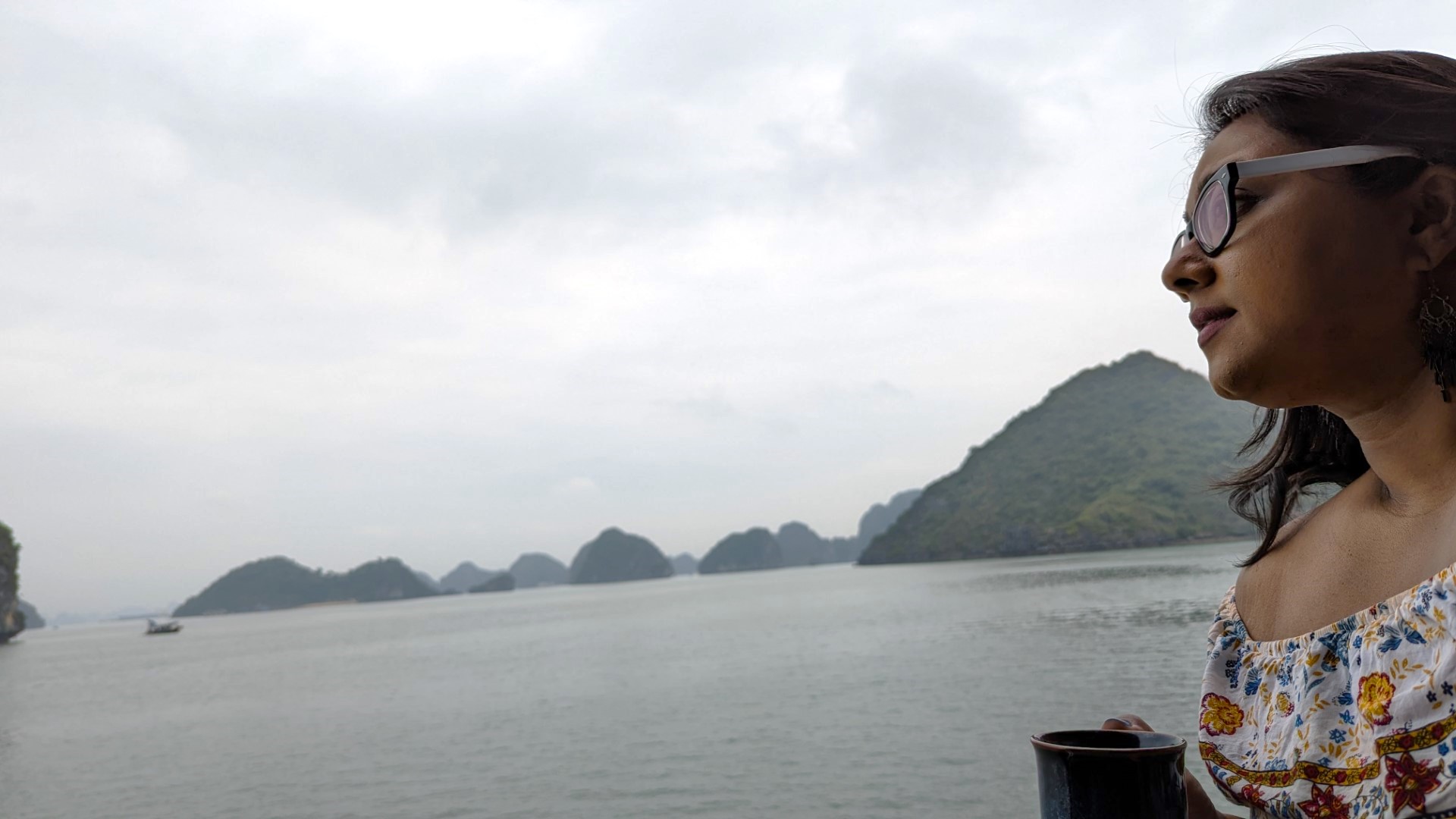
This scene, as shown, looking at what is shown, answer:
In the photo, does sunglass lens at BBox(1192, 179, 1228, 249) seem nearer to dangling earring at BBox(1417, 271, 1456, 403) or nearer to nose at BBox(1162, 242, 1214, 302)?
nose at BBox(1162, 242, 1214, 302)

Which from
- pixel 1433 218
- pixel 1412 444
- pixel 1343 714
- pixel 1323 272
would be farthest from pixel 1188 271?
pixel 1343 714

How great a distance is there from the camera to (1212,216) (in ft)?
4.22

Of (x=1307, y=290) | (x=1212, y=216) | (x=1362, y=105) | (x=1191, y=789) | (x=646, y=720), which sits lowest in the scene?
(x=646, y=720)

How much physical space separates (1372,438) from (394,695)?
42.1 m

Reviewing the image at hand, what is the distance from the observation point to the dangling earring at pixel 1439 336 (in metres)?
1.16

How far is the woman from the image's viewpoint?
1.13 m

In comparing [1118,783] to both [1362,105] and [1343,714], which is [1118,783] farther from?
[1362,105]

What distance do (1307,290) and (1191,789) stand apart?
0.78 meters

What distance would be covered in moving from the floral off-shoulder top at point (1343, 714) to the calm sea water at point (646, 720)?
15268 millimetres

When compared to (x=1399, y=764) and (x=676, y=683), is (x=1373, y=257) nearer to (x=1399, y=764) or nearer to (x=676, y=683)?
(x=1399, y=764)

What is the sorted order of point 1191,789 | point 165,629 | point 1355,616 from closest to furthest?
point 1355,616 < point 1191,789 < point 165,629

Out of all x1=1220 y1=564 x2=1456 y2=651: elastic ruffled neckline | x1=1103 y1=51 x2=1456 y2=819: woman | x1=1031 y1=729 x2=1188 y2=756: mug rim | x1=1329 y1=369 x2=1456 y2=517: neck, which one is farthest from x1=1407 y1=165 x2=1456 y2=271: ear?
x1=1031 y1=729 x2=1188 y2=756: mug rim

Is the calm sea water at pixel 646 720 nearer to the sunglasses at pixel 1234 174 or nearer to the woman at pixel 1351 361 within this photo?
the woman at pixel 1351 361

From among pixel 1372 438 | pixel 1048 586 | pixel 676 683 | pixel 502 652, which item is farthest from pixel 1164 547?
pixel 1372 438
